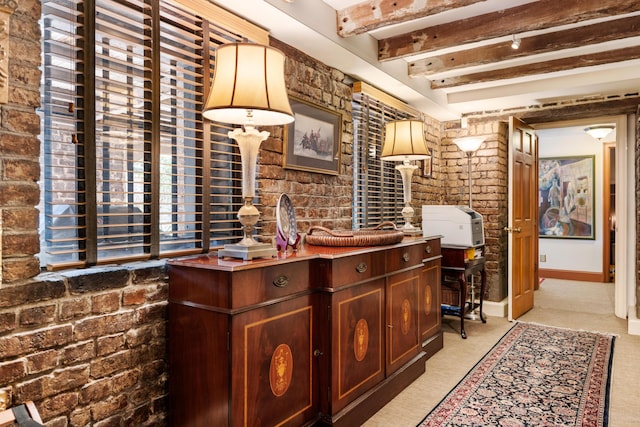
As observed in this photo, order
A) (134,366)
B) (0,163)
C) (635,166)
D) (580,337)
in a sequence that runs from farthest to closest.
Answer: (635,166), (580,337), (134,366), (0,163)

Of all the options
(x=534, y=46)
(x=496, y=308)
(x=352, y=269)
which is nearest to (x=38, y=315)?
(x=352, y=269)

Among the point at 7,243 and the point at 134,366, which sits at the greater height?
the point at 7,243

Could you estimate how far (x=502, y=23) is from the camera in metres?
2.75

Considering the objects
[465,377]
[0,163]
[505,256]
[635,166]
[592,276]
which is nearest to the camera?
[0,163]

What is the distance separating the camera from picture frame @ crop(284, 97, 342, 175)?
2.78 metres

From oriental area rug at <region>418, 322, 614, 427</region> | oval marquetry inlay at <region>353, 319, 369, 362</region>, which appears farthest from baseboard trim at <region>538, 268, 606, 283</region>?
oval marquetry inlay at <region>353, 319, 369, 362</region>

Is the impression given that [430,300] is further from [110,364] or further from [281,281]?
[110,364]

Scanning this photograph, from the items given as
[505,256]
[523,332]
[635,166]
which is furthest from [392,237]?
[635,166]

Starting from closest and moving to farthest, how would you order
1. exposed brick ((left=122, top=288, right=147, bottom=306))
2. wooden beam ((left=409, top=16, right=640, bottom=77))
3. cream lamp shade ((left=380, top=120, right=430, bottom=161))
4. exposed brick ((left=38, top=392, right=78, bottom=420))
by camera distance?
exposed brick ((left=38, top=392, right=78, bottom=420))
exposed brick ((left=122, top=288, right=147, bottom=306))
wooden beam ((left=409, top=16, right=640, bottom=77))
cream lamp shade ((left=380, top=120, right=430, bottom=161))

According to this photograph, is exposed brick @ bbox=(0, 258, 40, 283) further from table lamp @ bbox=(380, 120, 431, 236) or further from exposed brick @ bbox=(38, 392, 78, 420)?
table lamp @ bbox=(380, 120, 431, 236)

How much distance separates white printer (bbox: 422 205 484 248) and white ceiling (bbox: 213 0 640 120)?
110 centimetres

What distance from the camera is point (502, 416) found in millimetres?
2385

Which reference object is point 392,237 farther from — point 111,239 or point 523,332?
point 523,332

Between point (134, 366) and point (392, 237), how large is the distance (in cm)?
157
